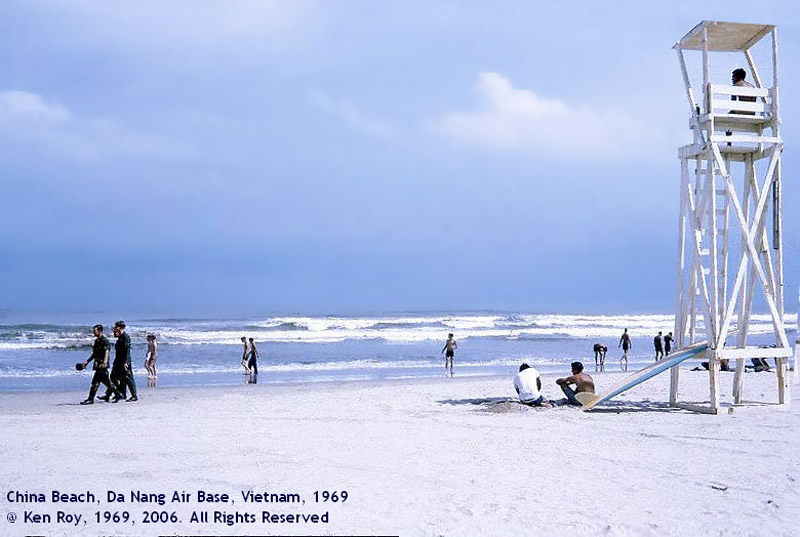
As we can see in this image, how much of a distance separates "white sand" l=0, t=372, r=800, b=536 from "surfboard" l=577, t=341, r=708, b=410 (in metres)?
0.32

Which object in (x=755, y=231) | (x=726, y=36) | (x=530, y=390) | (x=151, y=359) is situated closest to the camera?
(x=755, y=231)

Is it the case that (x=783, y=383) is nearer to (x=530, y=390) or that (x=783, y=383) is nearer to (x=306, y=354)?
(x=530, y=390)

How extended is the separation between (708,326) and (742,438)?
8.45 ft

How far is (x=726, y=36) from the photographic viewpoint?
41.0 ft

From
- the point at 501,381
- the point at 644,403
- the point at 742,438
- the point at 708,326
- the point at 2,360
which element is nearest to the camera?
the point at 742,438

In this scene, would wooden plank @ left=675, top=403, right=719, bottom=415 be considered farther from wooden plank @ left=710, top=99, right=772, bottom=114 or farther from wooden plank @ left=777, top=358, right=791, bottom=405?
wooden plank @ left=710, top=99, right=772, bottom=114

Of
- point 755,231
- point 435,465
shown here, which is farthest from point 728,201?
point 435,465

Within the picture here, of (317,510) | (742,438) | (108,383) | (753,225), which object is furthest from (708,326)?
(108,383)

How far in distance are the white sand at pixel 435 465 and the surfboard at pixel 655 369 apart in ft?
1.04

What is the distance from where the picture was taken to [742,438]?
9.84 metres

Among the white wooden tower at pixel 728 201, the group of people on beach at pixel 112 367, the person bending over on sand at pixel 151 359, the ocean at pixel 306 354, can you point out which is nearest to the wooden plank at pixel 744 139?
the white wooden tower at pixel 728 201

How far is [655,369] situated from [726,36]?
5600mm

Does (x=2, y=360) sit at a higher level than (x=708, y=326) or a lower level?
lower

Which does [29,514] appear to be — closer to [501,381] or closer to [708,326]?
[708,326]
